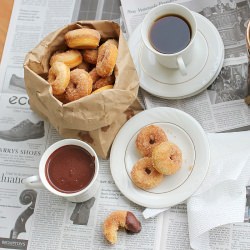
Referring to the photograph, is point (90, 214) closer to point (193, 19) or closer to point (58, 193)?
point (58, 193)

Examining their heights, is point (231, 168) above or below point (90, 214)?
above

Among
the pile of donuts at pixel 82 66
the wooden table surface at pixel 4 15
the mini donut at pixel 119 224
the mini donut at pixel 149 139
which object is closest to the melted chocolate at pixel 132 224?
the mini donut at pixel 119 224

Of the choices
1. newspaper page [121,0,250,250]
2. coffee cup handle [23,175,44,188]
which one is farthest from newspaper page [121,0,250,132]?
coffee cup handle [23,175,44,188]

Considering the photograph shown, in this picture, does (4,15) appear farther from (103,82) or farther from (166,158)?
(166,158)

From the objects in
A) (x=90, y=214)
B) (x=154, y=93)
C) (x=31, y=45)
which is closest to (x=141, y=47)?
(x=154, y=93)

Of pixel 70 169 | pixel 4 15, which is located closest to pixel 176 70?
pixel 70 169

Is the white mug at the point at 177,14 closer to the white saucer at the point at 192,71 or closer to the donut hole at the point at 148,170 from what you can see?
the white saucer at the point at 192,71

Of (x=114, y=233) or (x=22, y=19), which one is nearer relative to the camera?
(x=114, y=233)
